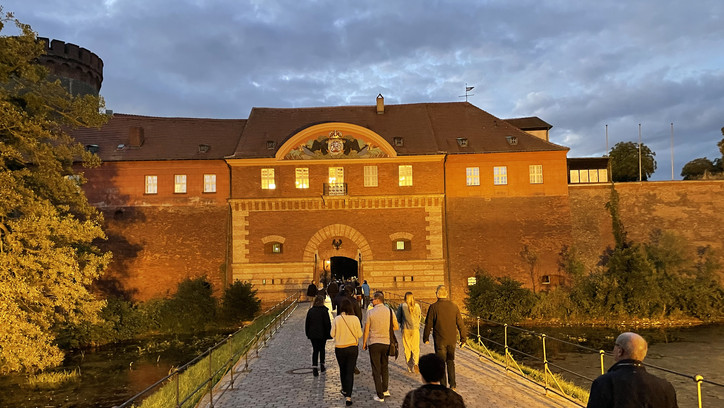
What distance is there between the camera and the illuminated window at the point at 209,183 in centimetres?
3375

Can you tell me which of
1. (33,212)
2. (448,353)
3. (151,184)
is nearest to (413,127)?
(151,184)

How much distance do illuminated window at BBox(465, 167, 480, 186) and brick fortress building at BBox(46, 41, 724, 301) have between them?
0.06m

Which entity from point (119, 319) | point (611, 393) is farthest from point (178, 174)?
point (611, 393)

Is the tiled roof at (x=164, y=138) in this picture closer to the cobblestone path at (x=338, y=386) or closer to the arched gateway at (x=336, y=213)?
the arched gateway at (x=336, y=213)

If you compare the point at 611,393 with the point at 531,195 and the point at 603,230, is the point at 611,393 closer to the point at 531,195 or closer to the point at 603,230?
the point at 531,195

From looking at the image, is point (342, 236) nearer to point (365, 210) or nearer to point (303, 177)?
point (365, 210)

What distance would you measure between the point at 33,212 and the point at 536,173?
25.1 meters

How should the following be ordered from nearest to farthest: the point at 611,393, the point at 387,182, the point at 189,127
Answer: the point at 611,393, the point at 387,182, the point at 189,127

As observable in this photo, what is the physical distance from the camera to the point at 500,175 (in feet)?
109

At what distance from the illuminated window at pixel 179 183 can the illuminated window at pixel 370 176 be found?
10624 millimetres

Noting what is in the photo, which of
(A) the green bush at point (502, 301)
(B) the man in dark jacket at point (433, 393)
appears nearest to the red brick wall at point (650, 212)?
(A) the green bush at point (502, 301)

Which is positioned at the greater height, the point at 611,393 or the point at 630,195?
the point at 630,195

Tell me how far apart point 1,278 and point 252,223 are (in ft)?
49.6

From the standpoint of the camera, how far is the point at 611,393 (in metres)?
5.08
